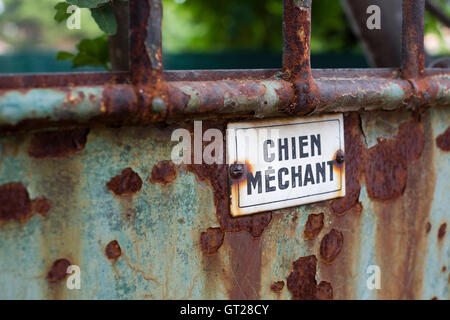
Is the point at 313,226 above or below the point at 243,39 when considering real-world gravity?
below

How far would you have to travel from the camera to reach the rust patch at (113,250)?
3.32ft

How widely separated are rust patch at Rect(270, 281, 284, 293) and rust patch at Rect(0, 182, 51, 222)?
598mm

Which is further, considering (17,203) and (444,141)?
(444,141)

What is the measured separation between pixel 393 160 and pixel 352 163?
16cm

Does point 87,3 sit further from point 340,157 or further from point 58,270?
point 340,157

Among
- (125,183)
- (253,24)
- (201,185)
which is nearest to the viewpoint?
(125,183)

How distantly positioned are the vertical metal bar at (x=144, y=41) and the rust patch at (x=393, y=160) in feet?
2.29

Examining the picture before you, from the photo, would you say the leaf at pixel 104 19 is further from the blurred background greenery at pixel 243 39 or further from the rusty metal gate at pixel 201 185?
the blurred background greenery at pixel 243 39

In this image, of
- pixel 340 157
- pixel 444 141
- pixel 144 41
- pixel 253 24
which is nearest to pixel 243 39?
pixel 253 24

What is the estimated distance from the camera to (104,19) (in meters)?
1.14

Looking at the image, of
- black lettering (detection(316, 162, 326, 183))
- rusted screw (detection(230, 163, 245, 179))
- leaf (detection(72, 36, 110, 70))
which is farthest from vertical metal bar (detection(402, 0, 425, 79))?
leaf (detection(72, 36, 110, 70))

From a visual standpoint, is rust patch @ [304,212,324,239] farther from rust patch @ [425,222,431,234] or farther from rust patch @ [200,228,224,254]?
rust patch @ [425,222,431,234]

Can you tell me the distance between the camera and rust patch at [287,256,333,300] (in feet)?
4.25
